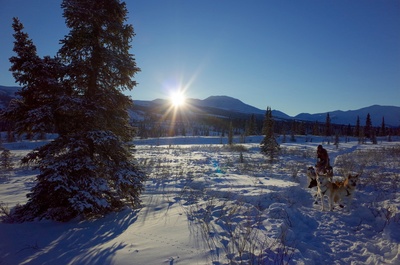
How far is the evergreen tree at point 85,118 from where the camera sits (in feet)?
17.5

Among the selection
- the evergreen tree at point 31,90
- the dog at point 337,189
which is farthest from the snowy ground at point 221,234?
the evergreen tree at point 31,90

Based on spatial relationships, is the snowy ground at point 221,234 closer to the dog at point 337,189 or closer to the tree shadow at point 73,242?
the tree shadow at point 73,242

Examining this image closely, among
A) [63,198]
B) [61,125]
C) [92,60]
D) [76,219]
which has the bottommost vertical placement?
[76,219]

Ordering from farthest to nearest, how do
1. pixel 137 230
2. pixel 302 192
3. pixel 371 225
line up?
pixel 302 192 < pixel 371 225 < pixel 137 230

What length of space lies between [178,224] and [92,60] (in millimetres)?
5260

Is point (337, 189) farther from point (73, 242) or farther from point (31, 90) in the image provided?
point (31, 90)

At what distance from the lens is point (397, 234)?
14.4 ft

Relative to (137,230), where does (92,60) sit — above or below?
above

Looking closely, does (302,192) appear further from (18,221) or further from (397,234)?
(18,221)

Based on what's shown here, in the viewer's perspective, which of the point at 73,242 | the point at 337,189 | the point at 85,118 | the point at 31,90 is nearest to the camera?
the point at 73,242

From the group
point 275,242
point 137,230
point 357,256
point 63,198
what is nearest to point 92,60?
point 63,198

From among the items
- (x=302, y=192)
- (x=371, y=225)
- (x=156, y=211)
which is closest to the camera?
(x=371, y=225)

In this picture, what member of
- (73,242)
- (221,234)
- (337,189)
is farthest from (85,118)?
(337,189)

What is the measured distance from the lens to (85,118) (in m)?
5.97
